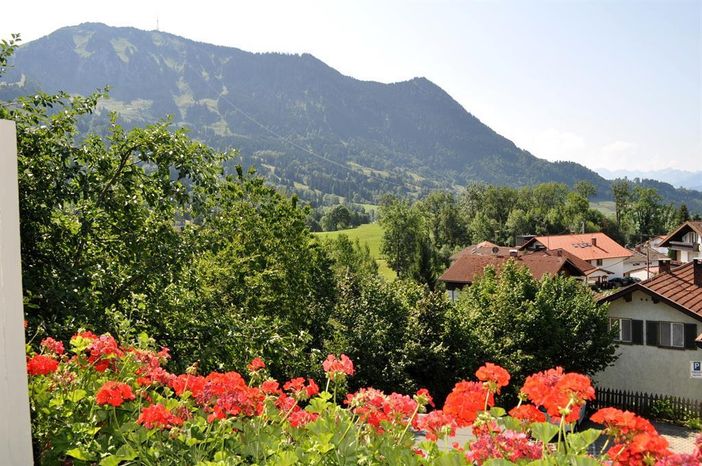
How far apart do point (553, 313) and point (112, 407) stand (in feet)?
74.0

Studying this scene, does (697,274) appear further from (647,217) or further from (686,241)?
(647,217)

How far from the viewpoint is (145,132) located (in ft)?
26.6

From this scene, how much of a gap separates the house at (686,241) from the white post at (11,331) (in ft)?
181

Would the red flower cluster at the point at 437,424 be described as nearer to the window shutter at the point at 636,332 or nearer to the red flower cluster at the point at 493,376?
the red flower cluster at the point at 493,376

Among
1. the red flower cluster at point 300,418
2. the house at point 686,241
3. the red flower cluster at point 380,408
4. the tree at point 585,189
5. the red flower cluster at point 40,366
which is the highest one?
the tree at point 585,189

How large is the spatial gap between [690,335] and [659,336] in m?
1.13

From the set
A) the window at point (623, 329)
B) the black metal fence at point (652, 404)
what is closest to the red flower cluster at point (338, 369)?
the black metal fence at point (652, 404)

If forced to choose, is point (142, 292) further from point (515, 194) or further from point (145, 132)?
point (515, 194)

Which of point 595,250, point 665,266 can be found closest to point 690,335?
point 665,266

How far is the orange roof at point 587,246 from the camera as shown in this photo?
72938mm

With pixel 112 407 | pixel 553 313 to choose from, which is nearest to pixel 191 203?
pixel 112 407

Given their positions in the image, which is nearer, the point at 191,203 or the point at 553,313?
the point at 191,203

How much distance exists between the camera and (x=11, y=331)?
82.5 inches

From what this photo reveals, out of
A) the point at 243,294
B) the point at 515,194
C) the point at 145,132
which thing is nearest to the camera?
the point at 145,132
